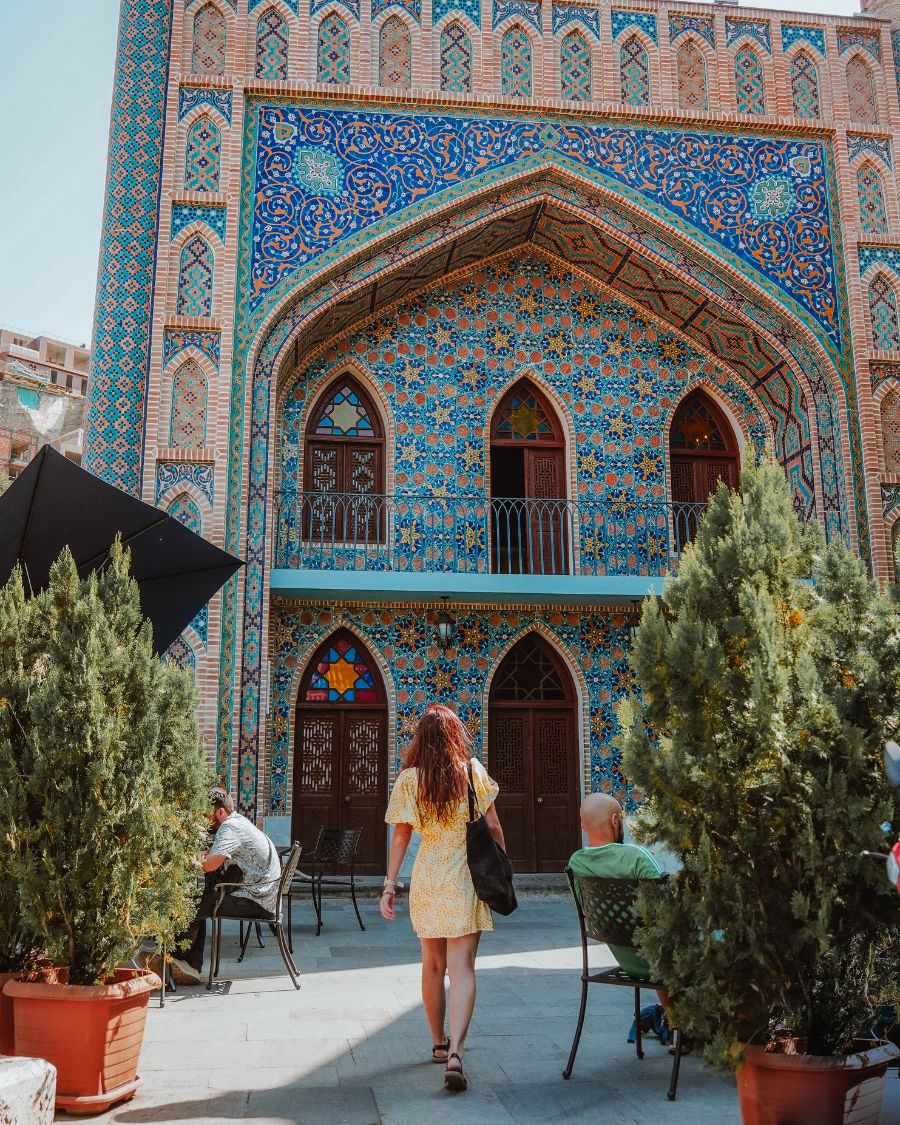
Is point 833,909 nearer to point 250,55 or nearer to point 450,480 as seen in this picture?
point 450,480

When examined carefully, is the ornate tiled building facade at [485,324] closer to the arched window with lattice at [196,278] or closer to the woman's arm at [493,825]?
the arched window with lattice at [196,278]

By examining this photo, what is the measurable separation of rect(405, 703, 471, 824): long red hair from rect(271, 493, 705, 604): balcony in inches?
266

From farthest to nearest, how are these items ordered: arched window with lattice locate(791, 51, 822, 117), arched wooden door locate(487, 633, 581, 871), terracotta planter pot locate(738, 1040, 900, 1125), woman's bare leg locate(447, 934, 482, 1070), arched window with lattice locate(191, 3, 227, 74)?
1. arched window with lattice locate(791, 51, 822, 117)
2. arched wooden door locate(487, 633, 581, 871)
3. arched window with lattice locate(191, 3, 227, 74)
4. woman's bare leg locate(447, 934, 482, 1070)
5. terracotta planter pot locate(738, 1040, 900, 1125)

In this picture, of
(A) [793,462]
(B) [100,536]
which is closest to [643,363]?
(A) [793,462]

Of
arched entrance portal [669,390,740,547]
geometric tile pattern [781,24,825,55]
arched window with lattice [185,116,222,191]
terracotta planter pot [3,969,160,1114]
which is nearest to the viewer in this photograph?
terracotta planter pot [3,969,160,1114]

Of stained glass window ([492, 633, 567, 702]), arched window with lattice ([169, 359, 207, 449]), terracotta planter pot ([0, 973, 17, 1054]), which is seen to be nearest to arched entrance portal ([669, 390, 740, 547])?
stained glass window ([492, 633, 567, 702])

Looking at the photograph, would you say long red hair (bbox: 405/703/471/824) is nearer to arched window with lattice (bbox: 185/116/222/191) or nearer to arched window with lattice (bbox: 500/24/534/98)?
arched window with lattice (bbox: 185/116/222/191)

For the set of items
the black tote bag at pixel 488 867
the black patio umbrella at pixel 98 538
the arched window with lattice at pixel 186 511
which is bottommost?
the black tote bag at pixel 488 867

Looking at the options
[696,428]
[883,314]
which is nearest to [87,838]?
[696,428]

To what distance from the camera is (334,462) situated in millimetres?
12461

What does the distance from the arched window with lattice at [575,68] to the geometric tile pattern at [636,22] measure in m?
0.45

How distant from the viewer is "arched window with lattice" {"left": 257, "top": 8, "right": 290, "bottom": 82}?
Answer: 466 inches

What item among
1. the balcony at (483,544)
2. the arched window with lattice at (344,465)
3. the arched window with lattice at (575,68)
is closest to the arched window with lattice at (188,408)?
the balcony at (483,544)

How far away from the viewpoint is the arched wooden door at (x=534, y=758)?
12141mm
